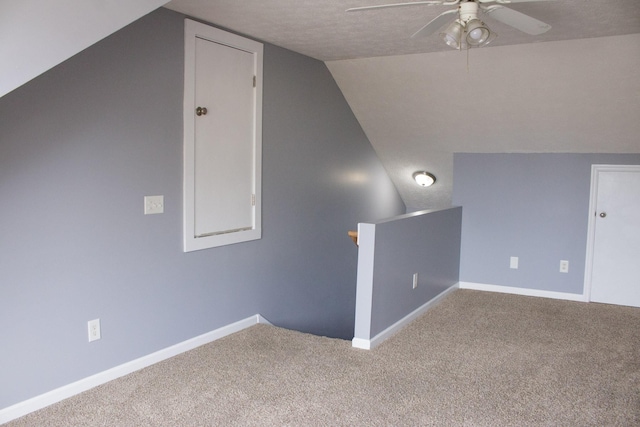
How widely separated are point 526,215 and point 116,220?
3706 millimetres

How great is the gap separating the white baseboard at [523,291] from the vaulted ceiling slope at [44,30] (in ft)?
14.0

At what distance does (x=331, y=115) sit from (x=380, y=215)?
1497mm

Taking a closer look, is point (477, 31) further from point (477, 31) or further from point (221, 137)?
point (221, 137)

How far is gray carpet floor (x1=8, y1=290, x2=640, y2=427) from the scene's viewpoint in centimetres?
261

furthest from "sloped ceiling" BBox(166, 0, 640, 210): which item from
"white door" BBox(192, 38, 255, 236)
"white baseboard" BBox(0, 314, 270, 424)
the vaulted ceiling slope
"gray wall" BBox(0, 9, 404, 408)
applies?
"white baseboard" BBox(0, 314, 270, 424)

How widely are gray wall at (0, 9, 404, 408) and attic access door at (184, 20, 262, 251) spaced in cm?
9

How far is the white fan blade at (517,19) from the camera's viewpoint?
8.19ft

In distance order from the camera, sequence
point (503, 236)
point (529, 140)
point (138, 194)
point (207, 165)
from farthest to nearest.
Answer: point (503, 236)
point (529, 140)
point (207, 165)
point (138, 194)

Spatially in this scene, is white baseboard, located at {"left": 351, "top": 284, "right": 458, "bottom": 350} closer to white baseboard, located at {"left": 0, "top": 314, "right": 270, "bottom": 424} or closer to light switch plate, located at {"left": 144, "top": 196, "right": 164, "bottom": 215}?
white baseboard, located at {"left": 0, "top": 314, "right": 270, "bottom": 424}

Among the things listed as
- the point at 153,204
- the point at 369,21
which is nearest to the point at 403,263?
the point at 369,21

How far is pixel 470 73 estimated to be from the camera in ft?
14.0

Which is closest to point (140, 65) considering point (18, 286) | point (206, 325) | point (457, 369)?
point (18, 286)

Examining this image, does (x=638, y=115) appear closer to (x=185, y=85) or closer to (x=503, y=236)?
(x=503, y=236)

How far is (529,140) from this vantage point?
4.86m
